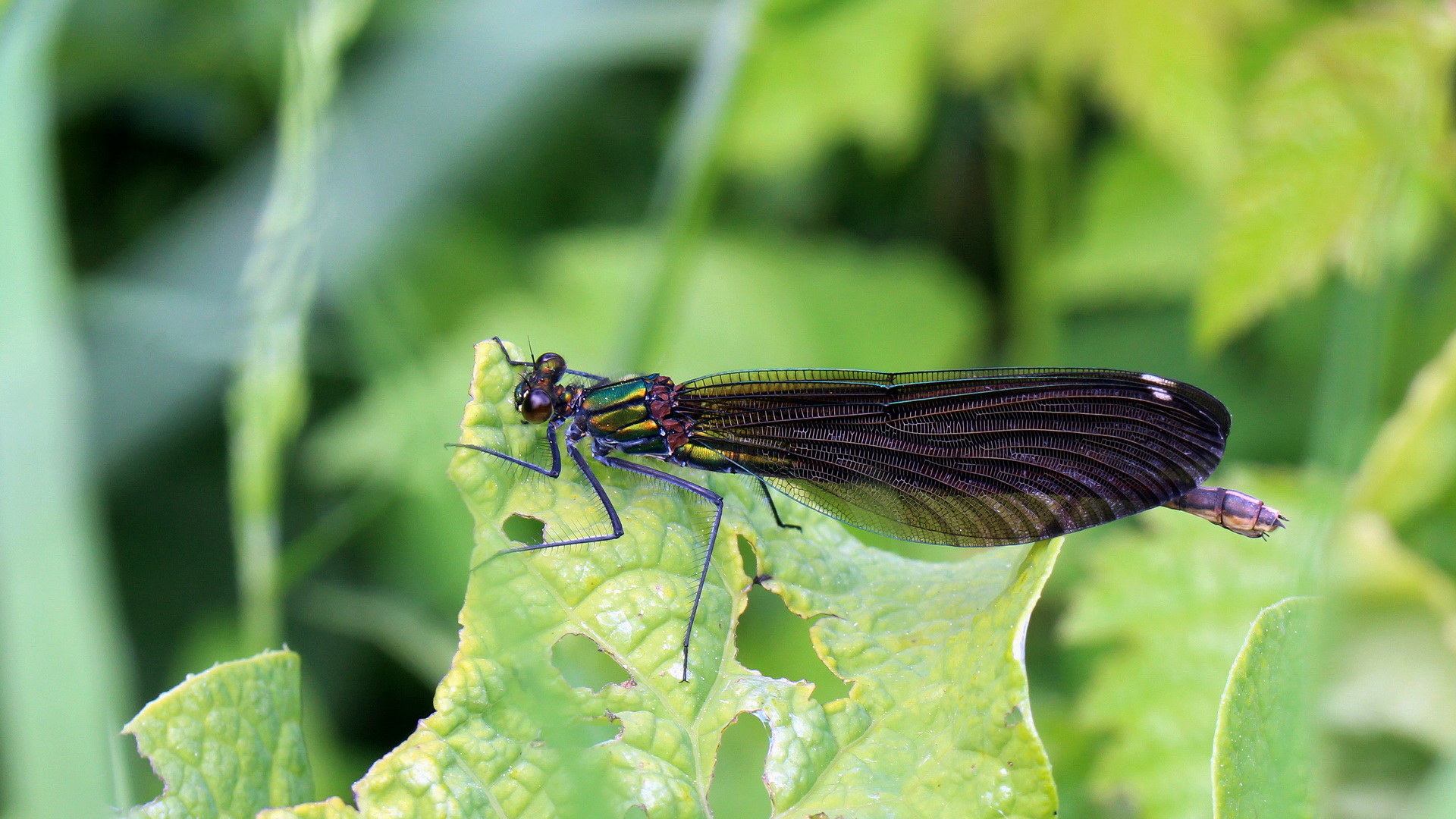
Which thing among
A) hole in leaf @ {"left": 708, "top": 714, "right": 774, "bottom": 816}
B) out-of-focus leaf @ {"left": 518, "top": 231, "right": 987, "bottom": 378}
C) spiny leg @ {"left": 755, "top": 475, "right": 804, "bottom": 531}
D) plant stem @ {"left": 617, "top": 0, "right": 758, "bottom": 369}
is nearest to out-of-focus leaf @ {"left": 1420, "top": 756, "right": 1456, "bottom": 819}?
spiny leg @ {"left": 755, "top": 475, "right": 804, "bottom": 531}

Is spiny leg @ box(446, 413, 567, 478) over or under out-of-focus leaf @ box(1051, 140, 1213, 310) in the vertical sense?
under

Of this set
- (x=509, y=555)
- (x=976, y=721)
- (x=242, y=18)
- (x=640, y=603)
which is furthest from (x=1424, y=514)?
(x=242, y=18)

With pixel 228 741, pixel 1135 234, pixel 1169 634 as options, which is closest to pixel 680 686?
pixel 228 741

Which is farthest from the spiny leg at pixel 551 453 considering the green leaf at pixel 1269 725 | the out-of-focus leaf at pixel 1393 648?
the out-of-focus leaf at pixel 1393 648

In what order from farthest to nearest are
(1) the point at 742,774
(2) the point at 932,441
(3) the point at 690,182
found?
(1) the point at 742,774, (3) the point at 690,182, (2) the point at 932,441

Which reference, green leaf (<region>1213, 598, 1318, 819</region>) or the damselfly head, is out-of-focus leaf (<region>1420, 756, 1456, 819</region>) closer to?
green leaf (<region>1213, 598, 1318, 819</region>)

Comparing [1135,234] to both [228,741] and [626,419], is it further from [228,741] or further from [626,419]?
[228,741]
